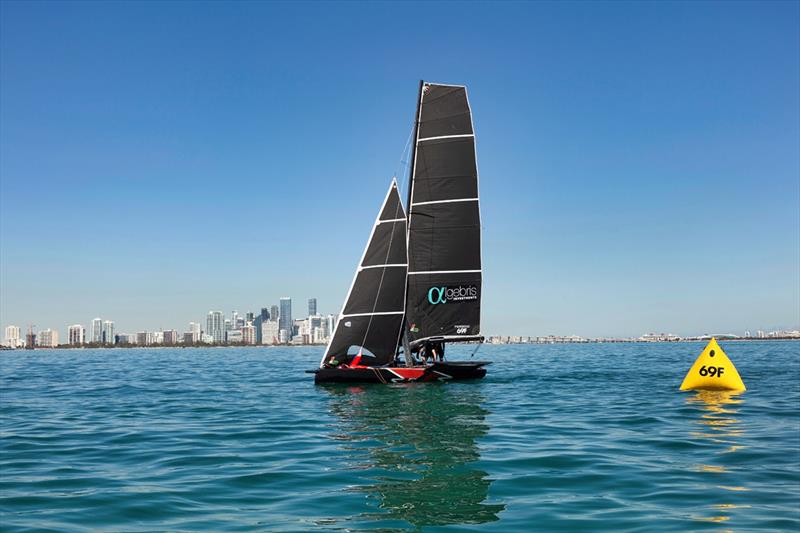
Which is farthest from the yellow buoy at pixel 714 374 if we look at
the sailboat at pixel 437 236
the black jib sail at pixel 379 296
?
the black jib sail at pixel 379 296

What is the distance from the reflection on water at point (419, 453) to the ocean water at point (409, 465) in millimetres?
55

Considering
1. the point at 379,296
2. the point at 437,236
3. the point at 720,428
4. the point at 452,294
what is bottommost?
the point at 720,428

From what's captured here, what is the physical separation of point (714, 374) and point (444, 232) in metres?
15.5

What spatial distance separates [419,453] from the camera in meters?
15.2

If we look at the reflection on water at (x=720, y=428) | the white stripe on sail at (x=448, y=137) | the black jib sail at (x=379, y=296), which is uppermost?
the white stripe on sail at (x=448, y=137)

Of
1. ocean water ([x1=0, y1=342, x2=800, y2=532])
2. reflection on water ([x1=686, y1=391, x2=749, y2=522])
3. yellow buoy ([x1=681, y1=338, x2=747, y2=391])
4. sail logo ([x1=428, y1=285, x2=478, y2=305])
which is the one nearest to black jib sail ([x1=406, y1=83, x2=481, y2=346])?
sail logo ([x1=428, y1=285, x2=478, y2=305])

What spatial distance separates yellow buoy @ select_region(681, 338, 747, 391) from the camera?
96.1ft

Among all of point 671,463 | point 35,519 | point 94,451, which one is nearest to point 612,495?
point 671,463

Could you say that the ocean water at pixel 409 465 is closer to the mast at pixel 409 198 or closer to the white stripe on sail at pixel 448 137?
the mast at pixel 409 198

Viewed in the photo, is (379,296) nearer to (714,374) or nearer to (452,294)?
(452,294)

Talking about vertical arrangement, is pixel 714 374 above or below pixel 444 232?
below

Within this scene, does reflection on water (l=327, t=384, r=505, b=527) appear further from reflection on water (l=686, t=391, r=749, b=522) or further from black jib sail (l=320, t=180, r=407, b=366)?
black jib sail (l=320, t=180, r=407, b=366)

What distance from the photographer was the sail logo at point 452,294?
3703cm

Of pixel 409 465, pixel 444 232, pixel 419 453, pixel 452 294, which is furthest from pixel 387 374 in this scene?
pixel 409 465
